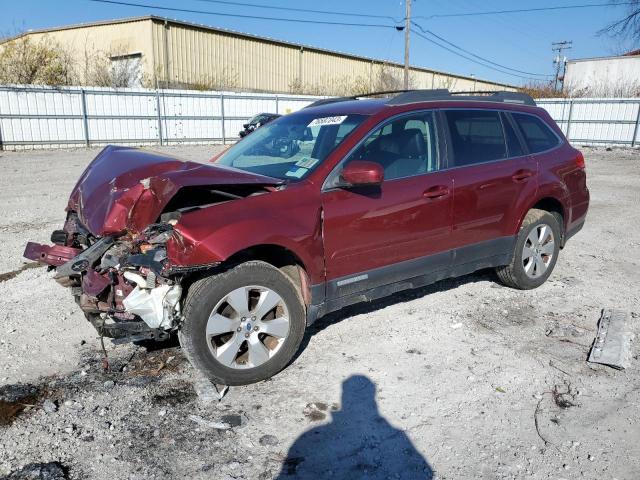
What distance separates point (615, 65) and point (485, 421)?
39683mm

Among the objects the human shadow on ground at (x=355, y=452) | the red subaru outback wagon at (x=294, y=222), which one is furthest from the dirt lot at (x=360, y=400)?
the red subaru outback wagon at (x=294, y=222)

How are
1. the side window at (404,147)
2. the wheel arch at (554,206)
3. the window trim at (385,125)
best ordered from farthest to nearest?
the wheel arch at (554,206), the side window at (404,147), the window trim at (385,125)

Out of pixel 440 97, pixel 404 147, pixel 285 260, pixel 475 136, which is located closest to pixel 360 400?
pixel 285 260

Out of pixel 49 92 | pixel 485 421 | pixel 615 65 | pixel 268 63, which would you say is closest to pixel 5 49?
pixel 49 92

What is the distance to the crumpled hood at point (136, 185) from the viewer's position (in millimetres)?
3217

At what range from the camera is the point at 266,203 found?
3.39 meters

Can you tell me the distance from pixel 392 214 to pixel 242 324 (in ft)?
4.70

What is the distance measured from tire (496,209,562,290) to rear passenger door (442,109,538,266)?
20cm

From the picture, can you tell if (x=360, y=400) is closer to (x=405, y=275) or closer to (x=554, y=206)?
(x=405, y=275)

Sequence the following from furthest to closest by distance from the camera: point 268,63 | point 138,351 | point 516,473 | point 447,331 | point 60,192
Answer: point 268,63, point 60,192, point 447,331, point 138,351, point 516,473

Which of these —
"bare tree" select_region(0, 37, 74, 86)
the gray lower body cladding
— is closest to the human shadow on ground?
the gray lower body cladding

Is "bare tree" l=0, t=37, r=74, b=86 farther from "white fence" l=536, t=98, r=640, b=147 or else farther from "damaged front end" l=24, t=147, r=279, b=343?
"white fence" l=536, t=98, r=640, b=147

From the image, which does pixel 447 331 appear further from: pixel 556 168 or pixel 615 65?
pixel 615 65

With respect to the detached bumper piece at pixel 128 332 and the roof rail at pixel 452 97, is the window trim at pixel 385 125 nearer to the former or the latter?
the roof rail at pixel 452 97
